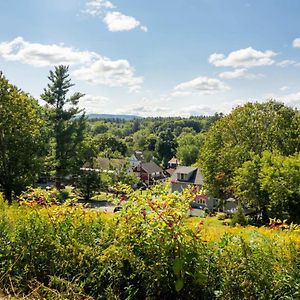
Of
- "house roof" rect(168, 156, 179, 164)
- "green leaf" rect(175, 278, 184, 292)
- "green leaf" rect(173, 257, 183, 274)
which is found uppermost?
"green leaf" rect(173, 257, 183, 274)

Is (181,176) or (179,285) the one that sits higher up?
(179,285)

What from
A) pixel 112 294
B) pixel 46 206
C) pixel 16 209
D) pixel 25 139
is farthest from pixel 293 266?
pixel 25 139

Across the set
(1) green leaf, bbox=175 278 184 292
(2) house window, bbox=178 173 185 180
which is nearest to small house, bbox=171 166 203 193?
(2) house window, bbox=178 173 185 180

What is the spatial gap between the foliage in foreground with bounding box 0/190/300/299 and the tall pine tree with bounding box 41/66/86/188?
2831 cm

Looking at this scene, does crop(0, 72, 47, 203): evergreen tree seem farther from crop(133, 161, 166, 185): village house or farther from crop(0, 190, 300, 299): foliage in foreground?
crop(133, 161, 166, 185): village house

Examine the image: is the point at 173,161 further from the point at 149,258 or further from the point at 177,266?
the point at 177,266

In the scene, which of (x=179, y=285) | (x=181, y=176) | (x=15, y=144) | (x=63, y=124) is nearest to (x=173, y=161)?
(x=181, y=176)

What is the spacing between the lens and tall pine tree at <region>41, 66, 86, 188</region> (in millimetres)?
32688

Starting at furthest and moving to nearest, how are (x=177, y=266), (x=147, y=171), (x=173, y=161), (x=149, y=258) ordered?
(x=173, y=161) < (x=147, y=171) < (x=149, y=258) < (x=177, y=266)

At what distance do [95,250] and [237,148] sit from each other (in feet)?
84.6

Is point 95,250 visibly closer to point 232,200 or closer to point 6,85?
point 6,85

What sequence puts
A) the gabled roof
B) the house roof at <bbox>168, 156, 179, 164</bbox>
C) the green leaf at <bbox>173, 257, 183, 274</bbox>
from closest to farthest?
1. the green leaf at <bbox>173, 257, 183, 274</bbox>
2. the gabled roof
3. the house roof at <bbox>168, 156, 179, 164</bbox>

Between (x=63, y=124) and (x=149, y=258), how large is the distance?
1196 inches

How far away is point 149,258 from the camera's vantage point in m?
3.82
